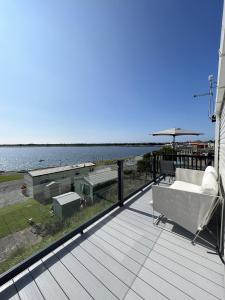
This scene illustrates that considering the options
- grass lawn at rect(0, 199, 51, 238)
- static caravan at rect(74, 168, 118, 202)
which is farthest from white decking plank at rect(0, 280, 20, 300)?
static caravan at rect(74, 168, 118, 202)

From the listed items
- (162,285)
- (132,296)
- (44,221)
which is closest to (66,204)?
(44,221)

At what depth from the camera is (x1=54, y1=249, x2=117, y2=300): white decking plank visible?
1.43m

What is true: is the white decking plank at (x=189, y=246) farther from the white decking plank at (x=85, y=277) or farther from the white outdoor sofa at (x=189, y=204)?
the white decking plank at (x=85, y=277)

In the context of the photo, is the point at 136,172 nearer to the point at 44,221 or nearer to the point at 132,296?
the point at 44,221

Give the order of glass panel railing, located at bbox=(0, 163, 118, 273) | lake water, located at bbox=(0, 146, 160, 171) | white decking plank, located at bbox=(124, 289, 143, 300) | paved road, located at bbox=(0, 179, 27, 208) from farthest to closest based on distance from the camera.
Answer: lake water, located at bbox=(0, 146, 160, 171) < paved road, located at bbox=(0, 179, 27, 208) < glass panel railing, located at bbox=(0, 163, 118, 273) < white decking plank, located at bbox=(124, 289, 143, 300)

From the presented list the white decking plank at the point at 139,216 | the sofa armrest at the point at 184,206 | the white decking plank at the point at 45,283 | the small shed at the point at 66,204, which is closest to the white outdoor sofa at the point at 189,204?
the sofa armrest at the point at 184,206

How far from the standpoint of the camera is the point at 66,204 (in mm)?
2713

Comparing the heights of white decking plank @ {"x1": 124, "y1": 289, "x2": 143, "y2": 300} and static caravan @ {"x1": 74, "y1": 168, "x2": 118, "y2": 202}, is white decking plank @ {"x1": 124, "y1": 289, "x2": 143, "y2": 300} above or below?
below

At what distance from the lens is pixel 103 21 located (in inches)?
204

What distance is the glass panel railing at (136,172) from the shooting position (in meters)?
3.69

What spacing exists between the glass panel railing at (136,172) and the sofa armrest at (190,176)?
1.07m

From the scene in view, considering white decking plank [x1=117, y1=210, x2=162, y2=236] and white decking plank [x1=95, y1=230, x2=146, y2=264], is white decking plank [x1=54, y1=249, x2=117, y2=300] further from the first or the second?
white decking plank [x1=117, y1=210, x2=162, y2=236]

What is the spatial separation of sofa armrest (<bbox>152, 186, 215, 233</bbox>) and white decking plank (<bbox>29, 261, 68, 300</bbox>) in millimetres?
1660

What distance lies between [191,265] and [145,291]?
0.67 meters
